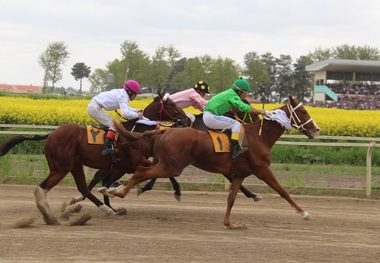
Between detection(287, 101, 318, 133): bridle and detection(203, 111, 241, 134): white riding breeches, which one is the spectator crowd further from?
detection(203, 111, 241, 134): white riding breeches

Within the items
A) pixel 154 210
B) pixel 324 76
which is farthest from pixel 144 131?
pixel 324 76

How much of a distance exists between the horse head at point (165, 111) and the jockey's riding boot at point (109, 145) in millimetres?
864

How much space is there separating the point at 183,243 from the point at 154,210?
3.37 metres

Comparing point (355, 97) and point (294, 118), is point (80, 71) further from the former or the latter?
point (294, 118)

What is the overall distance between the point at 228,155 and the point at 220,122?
523 millimetres

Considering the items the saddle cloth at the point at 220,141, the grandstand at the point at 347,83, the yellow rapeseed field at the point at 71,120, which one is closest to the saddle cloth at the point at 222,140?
the saddle cloth at the point at 220,141

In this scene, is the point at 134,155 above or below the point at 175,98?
below

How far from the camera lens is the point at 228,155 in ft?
33.4

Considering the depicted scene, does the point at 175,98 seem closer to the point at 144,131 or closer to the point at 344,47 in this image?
the point at 144,131

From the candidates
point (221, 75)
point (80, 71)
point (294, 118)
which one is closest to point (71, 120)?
point (294, 118)

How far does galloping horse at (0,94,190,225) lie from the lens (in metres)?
10.5

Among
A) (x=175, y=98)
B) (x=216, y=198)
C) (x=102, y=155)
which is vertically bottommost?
(x=216, y=198)

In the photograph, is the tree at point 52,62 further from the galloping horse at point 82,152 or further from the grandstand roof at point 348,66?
the galloping horse at point 82,152

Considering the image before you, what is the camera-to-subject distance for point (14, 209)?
11672mm
